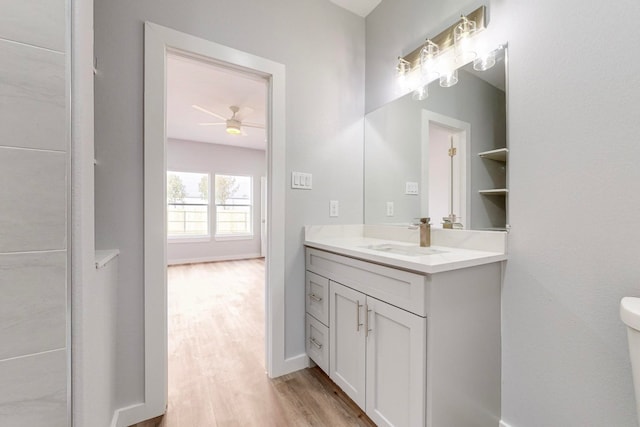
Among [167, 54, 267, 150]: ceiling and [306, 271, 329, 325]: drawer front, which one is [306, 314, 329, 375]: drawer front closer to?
[306, 271, 329, 325]: drawer front

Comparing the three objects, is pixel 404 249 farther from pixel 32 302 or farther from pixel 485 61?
pixel 32 302

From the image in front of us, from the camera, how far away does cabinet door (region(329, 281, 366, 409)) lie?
4.17 feet

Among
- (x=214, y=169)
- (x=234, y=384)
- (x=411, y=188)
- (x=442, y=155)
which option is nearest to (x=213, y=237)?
(x=214, y=169)

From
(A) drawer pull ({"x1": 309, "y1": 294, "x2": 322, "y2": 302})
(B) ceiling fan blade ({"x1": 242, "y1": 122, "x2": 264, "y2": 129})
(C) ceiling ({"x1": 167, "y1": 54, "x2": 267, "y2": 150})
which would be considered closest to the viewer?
(A) drawer pull ({"x1": 309, "y1": 294, "x2": 322, "y2": 302})

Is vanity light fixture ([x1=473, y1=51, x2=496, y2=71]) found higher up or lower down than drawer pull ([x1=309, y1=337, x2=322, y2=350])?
higher up

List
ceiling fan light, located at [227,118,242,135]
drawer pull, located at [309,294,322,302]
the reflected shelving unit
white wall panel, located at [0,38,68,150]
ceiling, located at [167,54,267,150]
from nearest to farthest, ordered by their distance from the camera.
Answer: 1. white wall panel, located at [0,38,68,150]
2. the reflected shelving unit
3. drawer pull, located at [309,294,322,302]
4. ceiling, located at [167,54,267,150]
5. ceiling fan light, located at [227,118,242,135]

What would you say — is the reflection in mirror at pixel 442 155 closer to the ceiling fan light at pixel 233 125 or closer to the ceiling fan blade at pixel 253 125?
the ceiling fan light at pixel 233 125

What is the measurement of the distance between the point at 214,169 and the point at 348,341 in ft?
17.1

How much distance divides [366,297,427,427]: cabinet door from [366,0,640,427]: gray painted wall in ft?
1.77

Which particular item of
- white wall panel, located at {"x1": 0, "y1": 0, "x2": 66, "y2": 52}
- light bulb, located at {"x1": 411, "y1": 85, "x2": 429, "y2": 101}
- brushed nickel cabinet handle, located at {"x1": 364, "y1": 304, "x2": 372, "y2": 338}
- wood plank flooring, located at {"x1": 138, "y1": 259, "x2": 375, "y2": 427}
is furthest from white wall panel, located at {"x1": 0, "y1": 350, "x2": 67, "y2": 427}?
light bulb, located at {"x1": 411, "y1": 85, "x2": 429, "y2": 101}

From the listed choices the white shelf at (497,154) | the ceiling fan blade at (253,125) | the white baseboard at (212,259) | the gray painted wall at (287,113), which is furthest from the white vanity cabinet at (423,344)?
the white baseboard at (212,259)

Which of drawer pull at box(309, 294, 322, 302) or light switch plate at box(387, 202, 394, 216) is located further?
light switch plate at box(387, 202, 394, 216)

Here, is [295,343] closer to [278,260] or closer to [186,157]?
[278,260]

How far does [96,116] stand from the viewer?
1235mm
